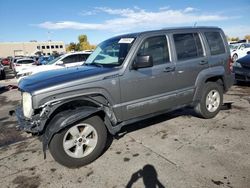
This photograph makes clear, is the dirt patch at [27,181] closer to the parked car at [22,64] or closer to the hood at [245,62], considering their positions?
the hood at [245,62]

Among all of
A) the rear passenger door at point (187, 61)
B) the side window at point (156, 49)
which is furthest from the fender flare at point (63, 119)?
the rear passenger door at point (187, 61)

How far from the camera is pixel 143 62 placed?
406cm

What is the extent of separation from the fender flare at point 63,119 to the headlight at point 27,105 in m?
0.35

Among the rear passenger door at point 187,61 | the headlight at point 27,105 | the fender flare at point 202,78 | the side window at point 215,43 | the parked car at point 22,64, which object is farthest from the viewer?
the parked car at point 22,64

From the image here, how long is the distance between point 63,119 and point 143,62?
156 cm

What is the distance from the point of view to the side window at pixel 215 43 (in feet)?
18.0

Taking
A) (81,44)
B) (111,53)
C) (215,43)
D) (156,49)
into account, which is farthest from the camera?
(81,44)

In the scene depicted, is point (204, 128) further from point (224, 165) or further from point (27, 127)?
point (27, 127)

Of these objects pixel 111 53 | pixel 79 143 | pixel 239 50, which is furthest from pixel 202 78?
pixel 239 50

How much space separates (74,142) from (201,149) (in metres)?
2.11

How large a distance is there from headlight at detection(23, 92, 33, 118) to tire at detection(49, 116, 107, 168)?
0.52 m

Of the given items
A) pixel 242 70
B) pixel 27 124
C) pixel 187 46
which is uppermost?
pixel 187 46

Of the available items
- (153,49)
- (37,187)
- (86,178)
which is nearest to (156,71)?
(153,49)

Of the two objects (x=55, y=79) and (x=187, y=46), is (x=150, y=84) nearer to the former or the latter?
(x=187, y=46)
